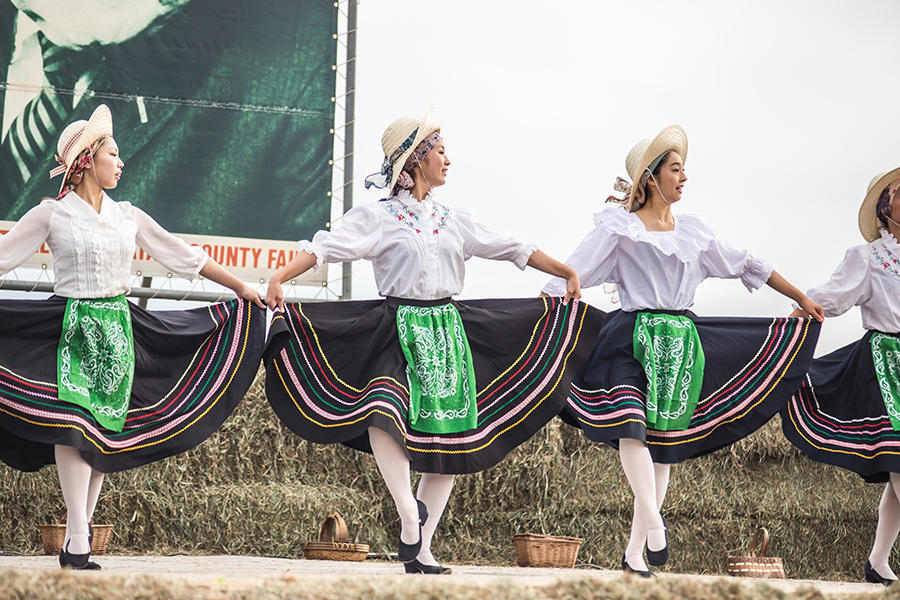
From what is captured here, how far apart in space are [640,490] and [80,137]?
8.13ft

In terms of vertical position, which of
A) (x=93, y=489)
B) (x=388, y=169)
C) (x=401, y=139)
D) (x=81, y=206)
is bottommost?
(x=93, y=489)

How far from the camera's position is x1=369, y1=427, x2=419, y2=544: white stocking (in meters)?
4.47

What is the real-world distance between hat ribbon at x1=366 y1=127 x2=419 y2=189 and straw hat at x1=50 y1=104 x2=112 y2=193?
104 centimetres

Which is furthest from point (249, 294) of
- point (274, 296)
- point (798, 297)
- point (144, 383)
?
point (798, 297)

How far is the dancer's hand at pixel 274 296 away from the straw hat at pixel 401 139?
2.04 feet

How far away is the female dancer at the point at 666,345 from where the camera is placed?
500cm

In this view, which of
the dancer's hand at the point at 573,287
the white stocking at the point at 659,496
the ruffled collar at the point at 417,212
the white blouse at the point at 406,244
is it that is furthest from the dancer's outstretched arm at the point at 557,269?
the white stocking at the point at 659,496

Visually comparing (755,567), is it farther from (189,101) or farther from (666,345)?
(189,101)

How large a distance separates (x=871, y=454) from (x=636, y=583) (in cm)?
265

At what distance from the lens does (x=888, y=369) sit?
5.57m

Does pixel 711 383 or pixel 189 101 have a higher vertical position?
pixel 189 101

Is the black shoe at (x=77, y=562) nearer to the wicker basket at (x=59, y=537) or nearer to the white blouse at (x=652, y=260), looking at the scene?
the wicker basket at (x=59, y=537)

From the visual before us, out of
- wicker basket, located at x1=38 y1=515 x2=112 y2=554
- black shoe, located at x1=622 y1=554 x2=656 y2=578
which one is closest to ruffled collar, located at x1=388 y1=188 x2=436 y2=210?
black shoe, located at x1=622 y1=554 x2=656 y2=578

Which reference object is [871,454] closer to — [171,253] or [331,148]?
[171,253]
